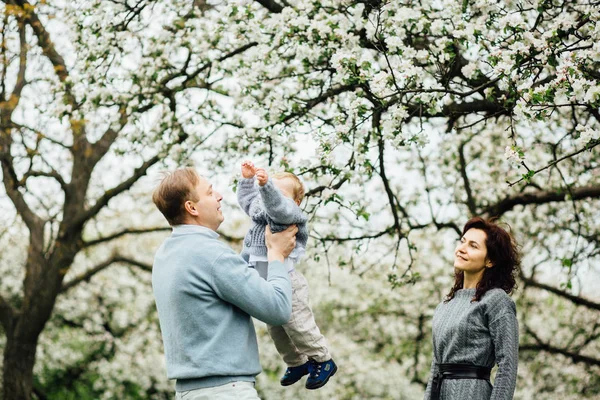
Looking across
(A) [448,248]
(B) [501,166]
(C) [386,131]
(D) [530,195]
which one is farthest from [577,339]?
(C) [386,131]

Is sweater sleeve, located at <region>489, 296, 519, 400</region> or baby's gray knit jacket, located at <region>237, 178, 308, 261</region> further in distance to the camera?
sweater sleeve, located at <region>489, 296, 519, 400</region>

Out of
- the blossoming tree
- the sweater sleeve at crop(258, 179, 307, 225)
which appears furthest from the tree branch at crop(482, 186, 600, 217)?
the sweater sleeve at crop(258, 179, 307, 225)

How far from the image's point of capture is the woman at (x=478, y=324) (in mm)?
3059

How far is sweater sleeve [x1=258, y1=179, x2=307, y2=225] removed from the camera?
267 centimetres

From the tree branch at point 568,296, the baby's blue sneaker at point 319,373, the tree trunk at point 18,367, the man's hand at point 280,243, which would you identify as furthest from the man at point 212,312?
the tree trunk at point 18,367

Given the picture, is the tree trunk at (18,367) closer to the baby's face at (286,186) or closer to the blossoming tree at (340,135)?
the blossoming tree at (340,135)

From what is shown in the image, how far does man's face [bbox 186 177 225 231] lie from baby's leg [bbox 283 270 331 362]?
53cm

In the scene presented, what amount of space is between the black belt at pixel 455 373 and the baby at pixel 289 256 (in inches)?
21.1

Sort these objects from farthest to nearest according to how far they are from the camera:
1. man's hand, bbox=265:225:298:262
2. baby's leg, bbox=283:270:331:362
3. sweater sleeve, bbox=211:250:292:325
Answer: baby's leg, bbox=283:270:331:362
man's hand, bbox=265:225:298:262
sweater sleeve, bbox=211:250:292:325

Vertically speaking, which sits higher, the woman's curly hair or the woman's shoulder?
the woman's curly hair

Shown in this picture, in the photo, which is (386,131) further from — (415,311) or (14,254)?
(14,254)

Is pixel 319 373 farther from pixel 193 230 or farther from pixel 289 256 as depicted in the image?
pixel 193 230

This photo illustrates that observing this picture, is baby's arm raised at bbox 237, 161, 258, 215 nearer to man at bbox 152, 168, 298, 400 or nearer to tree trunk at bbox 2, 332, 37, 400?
man at bbox 152, 168, 298, 400

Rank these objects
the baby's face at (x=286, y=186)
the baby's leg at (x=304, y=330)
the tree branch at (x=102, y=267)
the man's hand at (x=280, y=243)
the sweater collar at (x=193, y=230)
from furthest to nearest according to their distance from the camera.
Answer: the tree branch at (x=102, y=267)
the baby's face at (x=286, y=186)
the baby's leg at (x=304, y=330)
the man's hand at (x=280, y=243)
the sweater collar at (x=193, y=230)
